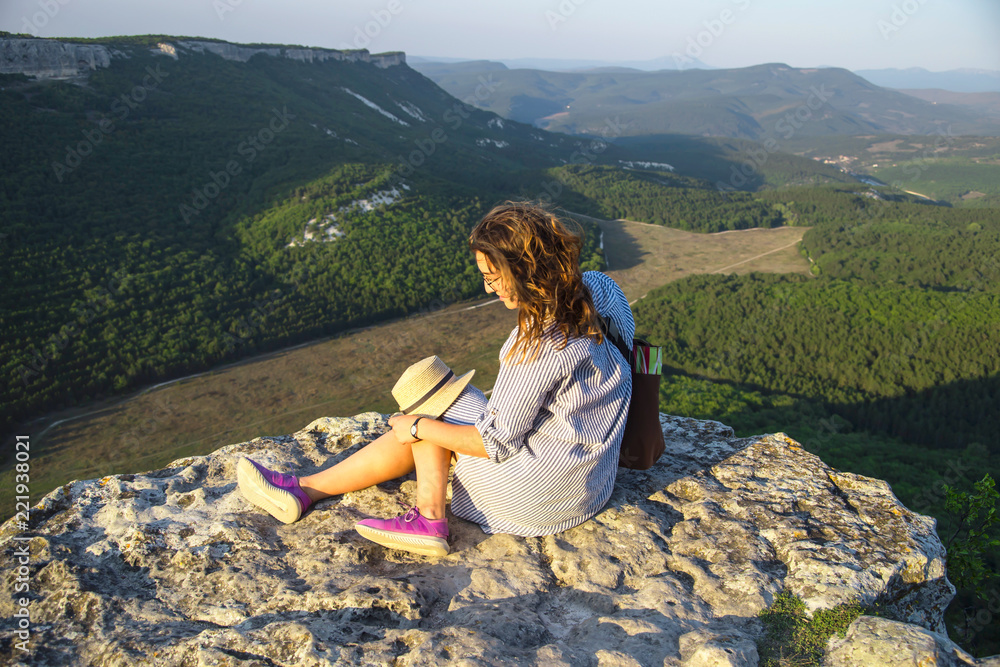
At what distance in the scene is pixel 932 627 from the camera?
3.42 metres

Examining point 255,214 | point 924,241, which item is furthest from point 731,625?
point 924,241

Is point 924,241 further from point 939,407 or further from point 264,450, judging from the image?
point 264,450

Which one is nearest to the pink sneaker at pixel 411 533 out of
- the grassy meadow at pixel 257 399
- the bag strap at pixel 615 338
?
the bag strap at pixel 615 338

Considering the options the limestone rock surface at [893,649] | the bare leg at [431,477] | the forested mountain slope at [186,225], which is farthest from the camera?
the forested mountain slope at [186,225]

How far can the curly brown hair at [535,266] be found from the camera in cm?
300

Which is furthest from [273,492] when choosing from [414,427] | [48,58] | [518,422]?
[48,58]

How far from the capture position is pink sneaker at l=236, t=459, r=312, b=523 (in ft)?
13.0

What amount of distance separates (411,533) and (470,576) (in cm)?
44

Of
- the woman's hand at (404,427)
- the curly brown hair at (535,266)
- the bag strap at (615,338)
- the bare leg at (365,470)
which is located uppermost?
the curly brown hair at (535,266)

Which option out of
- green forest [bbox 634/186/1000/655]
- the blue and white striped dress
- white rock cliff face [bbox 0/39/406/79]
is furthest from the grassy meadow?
white rock cliff face [bbox 0/39/406/79]

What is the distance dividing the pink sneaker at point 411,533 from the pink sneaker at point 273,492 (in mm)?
625

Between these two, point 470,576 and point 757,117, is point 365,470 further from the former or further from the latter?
point 757,117

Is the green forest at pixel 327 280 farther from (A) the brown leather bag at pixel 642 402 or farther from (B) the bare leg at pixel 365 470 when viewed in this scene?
(B) the bare leg at pixel 365 470

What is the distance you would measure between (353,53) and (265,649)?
77.6 m
